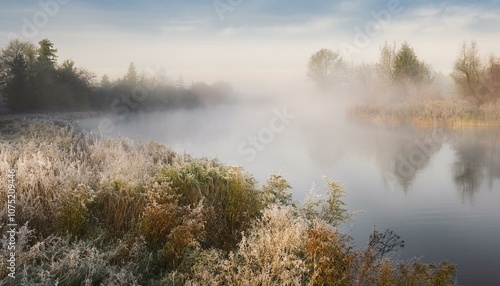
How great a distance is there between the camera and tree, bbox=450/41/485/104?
1596 inches

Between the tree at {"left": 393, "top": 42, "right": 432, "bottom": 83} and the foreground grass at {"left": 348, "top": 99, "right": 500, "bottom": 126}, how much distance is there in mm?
8016

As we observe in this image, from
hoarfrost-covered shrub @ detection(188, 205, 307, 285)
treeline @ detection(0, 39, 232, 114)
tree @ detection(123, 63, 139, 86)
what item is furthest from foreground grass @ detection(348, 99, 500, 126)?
tree @ detection(123, 63, 139, 86)

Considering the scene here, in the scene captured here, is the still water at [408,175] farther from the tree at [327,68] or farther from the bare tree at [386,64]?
the tree at [327,68]

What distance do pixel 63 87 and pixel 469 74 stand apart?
43.7 meters

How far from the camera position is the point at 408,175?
19.7 metres

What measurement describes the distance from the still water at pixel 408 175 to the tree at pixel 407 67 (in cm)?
1356

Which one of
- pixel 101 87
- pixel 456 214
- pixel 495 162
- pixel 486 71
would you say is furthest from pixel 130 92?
pixel 456 214

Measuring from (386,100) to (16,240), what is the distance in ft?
153

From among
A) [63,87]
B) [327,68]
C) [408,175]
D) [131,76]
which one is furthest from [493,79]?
[131,76]

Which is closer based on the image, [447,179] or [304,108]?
[447,179]

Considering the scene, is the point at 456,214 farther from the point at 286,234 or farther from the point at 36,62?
the point at 36,62

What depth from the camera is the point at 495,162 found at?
2173 centimetres

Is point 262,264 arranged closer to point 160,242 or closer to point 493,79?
point 160,242

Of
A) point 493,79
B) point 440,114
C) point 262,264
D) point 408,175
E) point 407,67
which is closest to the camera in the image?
point 262,264
